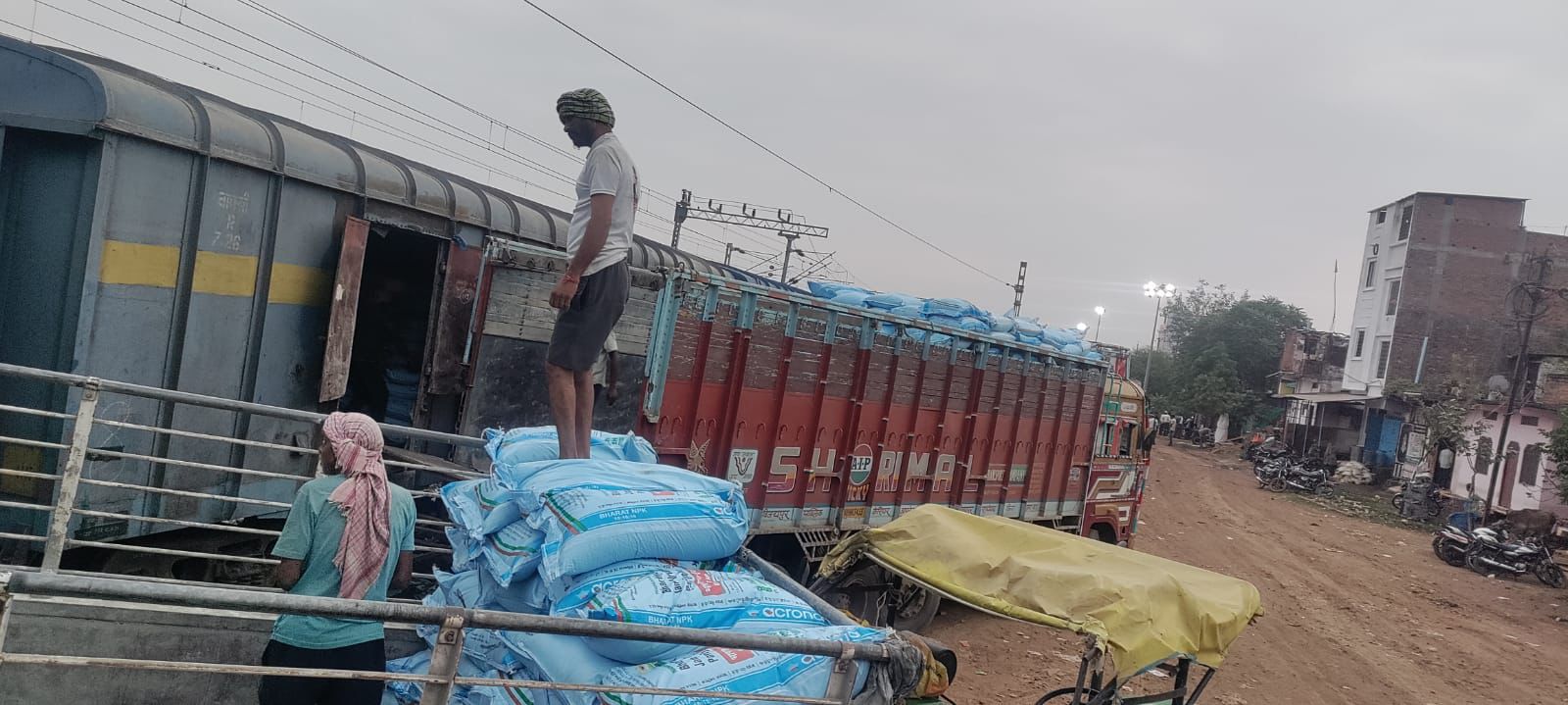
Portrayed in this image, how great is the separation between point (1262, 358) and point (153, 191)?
49152 millimetres

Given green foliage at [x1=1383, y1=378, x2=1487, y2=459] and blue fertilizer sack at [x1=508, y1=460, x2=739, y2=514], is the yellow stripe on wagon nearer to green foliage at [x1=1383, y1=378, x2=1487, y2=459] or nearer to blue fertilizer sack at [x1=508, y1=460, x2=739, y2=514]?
blue fertilizer sack at [x1=508, y1=460, x2=739, y2=514]

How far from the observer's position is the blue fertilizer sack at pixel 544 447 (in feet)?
12.4

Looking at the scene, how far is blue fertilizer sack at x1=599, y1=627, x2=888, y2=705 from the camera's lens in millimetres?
2580

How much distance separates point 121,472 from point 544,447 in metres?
2.66

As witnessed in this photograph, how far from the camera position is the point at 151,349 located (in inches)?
198

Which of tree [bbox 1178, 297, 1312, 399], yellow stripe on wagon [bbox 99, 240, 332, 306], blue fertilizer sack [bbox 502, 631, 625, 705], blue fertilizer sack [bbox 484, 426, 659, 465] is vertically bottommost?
blue fertilizer sack [bbox 502, 631, 625, 705]

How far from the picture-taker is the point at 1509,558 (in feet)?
52.4

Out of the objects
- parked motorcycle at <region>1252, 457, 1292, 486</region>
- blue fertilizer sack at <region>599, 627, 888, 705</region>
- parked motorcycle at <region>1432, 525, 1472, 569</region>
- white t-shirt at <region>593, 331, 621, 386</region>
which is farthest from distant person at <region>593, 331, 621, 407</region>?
parked motorcycle at <region>1252, 457, 1292, 486</region>

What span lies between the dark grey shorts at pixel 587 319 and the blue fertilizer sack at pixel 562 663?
115 centimetres

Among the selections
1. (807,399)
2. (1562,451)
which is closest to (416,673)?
(807,399)

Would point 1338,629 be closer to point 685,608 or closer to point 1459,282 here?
point 685,608

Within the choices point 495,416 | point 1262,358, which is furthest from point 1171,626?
point 1262,358

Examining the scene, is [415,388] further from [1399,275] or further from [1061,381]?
[1399,275]

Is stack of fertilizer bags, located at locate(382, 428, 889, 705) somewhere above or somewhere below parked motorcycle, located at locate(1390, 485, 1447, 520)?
above
